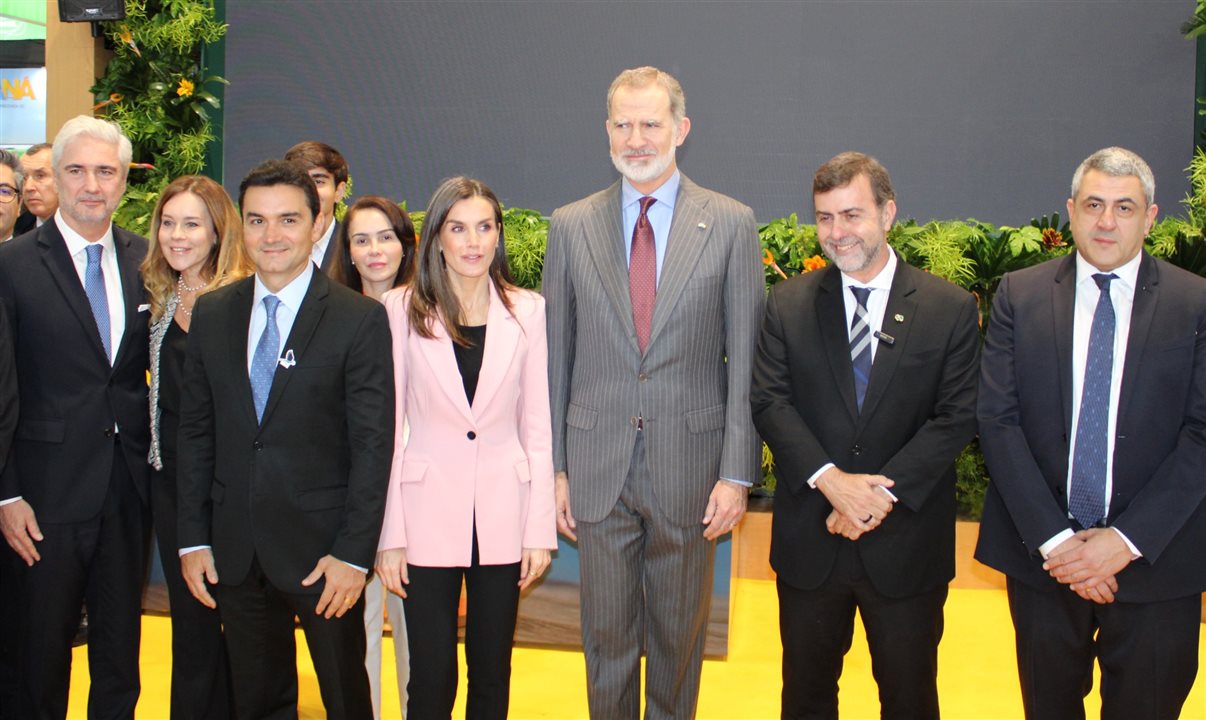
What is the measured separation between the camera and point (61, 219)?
3.07 metres

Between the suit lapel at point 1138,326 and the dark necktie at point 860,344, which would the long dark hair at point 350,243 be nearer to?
the dark necktie at point 860,344

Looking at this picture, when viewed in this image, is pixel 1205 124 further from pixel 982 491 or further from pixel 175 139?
pixel 175 139

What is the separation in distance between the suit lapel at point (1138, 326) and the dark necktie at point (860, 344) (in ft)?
1.99

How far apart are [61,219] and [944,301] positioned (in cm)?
246

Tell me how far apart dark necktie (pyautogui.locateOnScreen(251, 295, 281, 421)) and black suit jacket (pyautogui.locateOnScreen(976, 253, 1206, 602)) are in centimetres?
178

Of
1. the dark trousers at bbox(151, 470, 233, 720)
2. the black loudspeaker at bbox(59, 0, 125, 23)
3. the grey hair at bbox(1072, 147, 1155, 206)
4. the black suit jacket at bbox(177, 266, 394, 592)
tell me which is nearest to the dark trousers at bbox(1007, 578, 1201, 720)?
the grey hair at bbox(1072, 147, 1155, 206)

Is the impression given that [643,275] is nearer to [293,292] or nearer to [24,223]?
[293,292]

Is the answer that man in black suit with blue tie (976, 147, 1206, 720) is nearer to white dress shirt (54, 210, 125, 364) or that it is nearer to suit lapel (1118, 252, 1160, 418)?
suit lapel (1118, 252, 1160, 418)

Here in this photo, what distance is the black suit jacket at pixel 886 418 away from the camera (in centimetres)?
268

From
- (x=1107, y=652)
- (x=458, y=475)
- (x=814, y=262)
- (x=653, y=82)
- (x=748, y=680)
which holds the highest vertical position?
(x=653, y=82)

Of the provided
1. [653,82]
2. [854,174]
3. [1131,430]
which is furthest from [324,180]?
[1131,430]

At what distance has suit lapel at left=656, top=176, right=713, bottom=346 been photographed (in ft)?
9.29

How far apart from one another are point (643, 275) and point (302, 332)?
901mm

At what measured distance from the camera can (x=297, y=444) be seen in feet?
8.45
